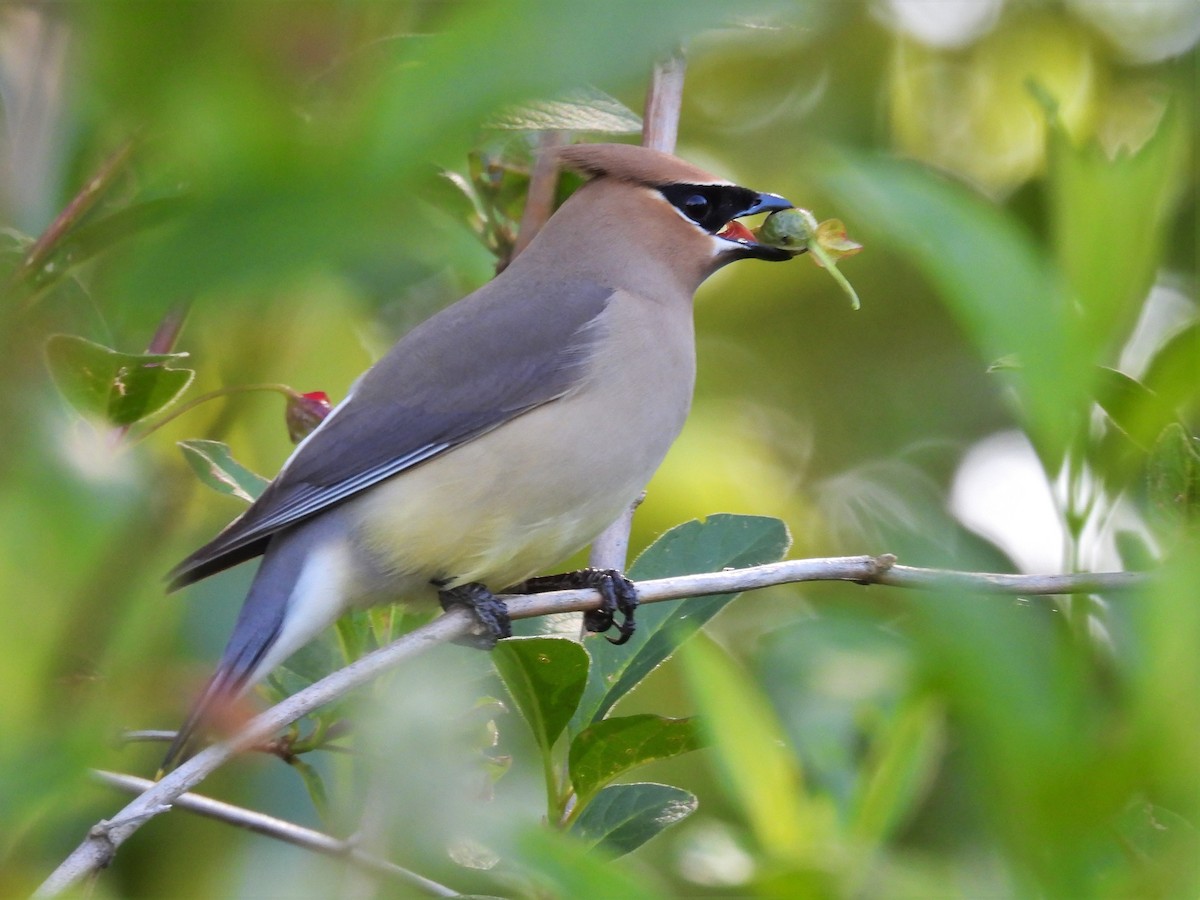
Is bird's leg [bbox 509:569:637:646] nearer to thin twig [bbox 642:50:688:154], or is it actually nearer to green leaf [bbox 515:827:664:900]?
thin twig [bbox 642:50:688:154]

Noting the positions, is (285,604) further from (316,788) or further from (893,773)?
(893,773)

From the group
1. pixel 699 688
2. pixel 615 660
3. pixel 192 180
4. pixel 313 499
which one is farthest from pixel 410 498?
pixel 192 180

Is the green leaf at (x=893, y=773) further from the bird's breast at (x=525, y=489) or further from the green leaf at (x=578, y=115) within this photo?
the bird's breast at (x=525, y=489)

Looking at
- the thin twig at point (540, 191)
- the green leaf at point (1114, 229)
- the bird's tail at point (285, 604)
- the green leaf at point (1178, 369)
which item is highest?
the green leaf at point (1114, 229)

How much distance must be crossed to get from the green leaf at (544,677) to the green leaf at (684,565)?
0.20 metres

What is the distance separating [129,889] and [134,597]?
89.5 inches

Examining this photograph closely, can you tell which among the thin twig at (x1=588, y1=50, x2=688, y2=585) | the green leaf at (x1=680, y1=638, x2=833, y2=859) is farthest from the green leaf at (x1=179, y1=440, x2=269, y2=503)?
the green leaf at (x1=680, y1=638, x2=833, y2=859)

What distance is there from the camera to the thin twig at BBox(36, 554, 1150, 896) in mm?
1513

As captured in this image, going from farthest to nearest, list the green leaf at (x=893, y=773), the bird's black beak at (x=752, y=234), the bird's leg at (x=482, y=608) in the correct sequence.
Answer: the bird's black beak at (x=752, y=234)
the bird's leg at (x=482, y=608)
the green leaf at (x=893, y=773)

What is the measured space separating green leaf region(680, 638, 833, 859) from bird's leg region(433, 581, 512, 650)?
132 centimetres

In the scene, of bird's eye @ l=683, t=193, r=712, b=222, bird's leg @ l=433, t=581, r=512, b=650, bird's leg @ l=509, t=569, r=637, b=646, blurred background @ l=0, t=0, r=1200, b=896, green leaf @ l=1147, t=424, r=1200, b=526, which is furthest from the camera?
bird's eye @ l=683, t=193, r=712, b=222

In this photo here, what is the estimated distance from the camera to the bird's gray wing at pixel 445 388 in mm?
2801

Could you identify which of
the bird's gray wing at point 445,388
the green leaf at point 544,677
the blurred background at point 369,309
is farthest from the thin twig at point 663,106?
the green leaf at point 544,677

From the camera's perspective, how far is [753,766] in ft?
4.08
